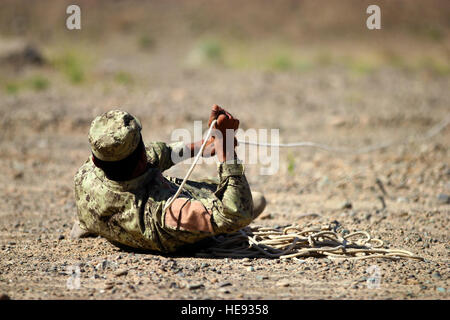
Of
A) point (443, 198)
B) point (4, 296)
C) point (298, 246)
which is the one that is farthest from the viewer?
point (443, 198)

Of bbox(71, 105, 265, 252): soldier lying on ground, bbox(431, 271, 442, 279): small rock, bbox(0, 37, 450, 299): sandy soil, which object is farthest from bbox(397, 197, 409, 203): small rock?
bbox(71, 105, 265, 252): soldier lying on ground

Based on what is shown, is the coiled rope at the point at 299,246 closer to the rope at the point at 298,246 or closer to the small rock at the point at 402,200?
the rope at the point at 298,246

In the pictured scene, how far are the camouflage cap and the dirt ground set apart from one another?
2.50 feet

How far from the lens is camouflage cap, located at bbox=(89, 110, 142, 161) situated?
3.08 metres

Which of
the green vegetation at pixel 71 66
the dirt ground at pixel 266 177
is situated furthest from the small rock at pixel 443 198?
the green vegetation at pixel 71 66

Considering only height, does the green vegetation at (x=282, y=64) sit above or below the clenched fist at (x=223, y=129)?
above

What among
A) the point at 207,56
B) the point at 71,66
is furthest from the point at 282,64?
the point at 71,66

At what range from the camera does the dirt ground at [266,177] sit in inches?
131

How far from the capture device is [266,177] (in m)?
6.84

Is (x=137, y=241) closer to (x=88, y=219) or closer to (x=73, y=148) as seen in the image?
(x=88, y=219)

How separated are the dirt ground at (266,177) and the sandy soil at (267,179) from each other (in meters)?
0.02

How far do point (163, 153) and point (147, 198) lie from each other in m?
0.35

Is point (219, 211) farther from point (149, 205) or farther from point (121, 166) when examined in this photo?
point (121, 166)

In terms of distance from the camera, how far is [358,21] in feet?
94.0
